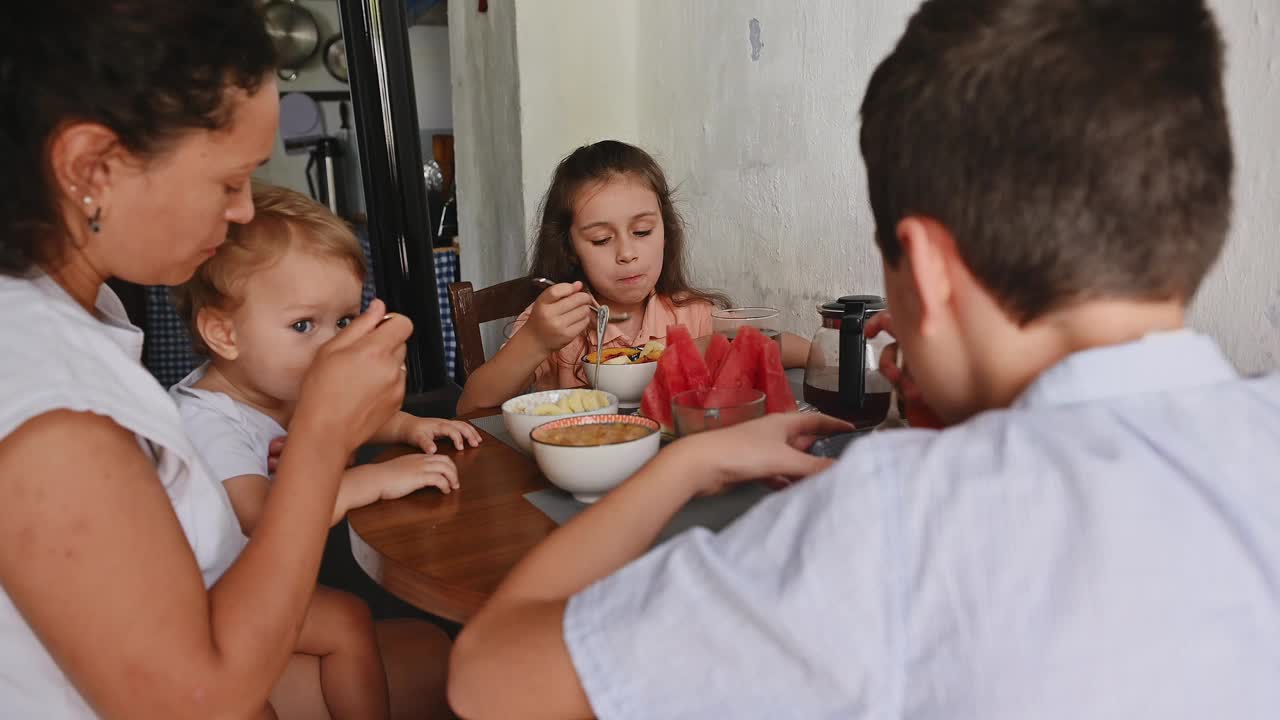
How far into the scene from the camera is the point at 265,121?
896mm

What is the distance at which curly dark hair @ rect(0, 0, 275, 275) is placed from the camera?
0.71 metres

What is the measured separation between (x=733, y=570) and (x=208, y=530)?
1.97ft

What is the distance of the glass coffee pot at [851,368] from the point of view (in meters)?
1.15

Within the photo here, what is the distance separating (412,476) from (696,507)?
1.25ft

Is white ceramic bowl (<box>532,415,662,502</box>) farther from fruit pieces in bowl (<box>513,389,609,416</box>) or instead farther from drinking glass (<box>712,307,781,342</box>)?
drinking glass (<box>712,307,781,342</box>)

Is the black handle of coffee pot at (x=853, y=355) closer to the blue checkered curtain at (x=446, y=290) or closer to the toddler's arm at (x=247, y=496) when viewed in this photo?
the toddler's arm at (x=247, y=496)

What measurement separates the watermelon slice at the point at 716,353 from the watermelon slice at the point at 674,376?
0.05 feet

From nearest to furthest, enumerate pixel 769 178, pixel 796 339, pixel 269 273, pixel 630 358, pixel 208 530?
1. pixel 208 530
2. pixel 269 273
3. pixel 630 358
4. pixel 796 339
5. pixel 769 178

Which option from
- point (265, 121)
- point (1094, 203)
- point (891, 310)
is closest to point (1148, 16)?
point (1094, 203)

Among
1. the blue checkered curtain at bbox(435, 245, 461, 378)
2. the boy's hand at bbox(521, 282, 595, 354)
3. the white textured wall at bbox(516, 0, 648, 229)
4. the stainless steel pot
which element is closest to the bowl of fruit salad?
the boy's hand at bbox(521, 282, 595, 354)

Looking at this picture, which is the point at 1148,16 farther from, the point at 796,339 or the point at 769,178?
the point at 769,178

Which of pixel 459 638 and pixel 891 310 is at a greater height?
pixel 891 310

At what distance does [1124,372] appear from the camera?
1.88 ft

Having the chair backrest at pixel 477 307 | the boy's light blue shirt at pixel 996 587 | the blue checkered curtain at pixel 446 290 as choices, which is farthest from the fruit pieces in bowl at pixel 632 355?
the blue checkered curtain at pixel 446 290
